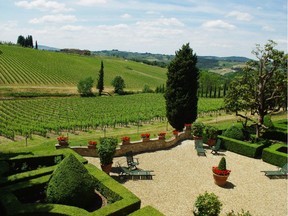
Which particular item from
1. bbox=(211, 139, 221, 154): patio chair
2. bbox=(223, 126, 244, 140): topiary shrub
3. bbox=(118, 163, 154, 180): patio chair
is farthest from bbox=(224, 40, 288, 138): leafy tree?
bbox=(118, 163, 154, 180): patio chair

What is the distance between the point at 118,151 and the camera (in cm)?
1803

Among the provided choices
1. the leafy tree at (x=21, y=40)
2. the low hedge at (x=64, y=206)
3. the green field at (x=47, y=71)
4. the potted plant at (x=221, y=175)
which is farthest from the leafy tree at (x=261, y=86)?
the leafy tree at (x=21, y=40)

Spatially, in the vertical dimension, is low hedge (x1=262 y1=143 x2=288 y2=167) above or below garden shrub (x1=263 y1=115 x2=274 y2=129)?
below

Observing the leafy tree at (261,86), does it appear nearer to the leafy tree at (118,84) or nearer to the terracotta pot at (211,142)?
the terracotta pot at (211,142)

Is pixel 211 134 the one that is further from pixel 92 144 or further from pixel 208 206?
pixel 208 206

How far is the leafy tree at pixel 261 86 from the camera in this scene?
22.6 meters

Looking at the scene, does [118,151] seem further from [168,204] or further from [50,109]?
[50,109]

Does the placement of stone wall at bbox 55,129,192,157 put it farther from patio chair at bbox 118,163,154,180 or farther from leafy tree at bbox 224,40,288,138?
leafy tree at bbox 224,40,288,138

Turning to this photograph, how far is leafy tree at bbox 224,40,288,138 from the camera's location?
74.2ft

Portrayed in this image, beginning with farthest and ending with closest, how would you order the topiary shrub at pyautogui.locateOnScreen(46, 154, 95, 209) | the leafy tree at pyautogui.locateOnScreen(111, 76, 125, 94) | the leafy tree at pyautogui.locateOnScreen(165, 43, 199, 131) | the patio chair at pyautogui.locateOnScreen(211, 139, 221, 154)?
the leafy tree at pyautogui.locateOnScreen(111, 76, 125, 94) → the leafy tree at pyautogui.locateOnScreen(165, 43, 199, 131) → the patio chair at pyautogui.locateOnScreen(211, 139, 221, 154) → the topiary shrub at pyautogui.locateOnScreen(46, 154, 95, 209)

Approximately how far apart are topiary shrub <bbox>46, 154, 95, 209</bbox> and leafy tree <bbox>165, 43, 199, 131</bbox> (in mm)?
14916

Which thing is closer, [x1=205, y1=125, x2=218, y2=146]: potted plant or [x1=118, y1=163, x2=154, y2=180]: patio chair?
[x1=118, y1=163, x2=154, y2=180]: patio chair

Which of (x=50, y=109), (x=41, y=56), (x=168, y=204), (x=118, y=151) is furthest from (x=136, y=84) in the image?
(x=168, y=204)

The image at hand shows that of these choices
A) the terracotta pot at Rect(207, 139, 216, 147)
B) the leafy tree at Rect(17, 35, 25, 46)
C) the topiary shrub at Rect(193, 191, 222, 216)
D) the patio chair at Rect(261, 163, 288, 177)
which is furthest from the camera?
the leafy tree at Rect(17, 35, 25, 46)
